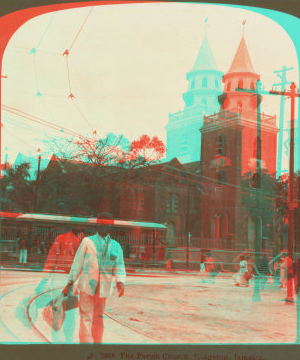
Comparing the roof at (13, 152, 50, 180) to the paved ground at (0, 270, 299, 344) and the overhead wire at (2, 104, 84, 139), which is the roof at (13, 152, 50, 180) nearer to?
the overhead wire at (2, 104, 84, 139)

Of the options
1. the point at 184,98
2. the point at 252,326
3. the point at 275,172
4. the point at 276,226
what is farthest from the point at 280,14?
the point at 275,172

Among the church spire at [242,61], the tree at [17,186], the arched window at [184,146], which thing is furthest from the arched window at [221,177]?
the tree at [17,186]

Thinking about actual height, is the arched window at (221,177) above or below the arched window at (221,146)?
below

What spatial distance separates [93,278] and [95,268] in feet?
0.22

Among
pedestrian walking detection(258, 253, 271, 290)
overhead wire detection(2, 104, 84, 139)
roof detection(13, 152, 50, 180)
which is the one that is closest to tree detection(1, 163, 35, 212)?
roof detection(13, 152, 50, 180)

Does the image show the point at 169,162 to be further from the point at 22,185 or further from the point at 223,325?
the point at 223,325

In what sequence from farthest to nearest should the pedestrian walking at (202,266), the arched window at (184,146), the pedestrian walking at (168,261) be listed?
the arched window at (184,146)
the pedestrian walking at (168,261)
the pedestrian walking at (202,266)

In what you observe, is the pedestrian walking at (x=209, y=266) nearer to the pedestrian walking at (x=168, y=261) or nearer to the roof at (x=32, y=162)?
the pedestrian walking at (x=168, y=261)

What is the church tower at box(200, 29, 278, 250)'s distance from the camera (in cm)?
2411

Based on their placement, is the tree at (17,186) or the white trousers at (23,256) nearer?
the white trousers at (23,256)

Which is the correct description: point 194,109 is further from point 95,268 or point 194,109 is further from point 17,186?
point 95,268

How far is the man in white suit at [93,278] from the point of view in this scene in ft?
8.64

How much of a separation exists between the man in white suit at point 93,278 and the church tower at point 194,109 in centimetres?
1529

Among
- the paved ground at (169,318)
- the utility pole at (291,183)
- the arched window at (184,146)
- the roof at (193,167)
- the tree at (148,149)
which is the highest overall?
the arched window at (184,146)
